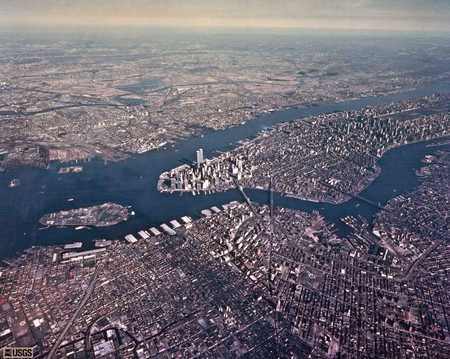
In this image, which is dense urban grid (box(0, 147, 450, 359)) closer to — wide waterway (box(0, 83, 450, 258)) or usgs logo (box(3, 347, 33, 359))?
usgs logo (box(3, 347, 33, 359))

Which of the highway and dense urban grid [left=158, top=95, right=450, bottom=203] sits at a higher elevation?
the highway

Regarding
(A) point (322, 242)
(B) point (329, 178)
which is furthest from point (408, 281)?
(B) point (329, 178)

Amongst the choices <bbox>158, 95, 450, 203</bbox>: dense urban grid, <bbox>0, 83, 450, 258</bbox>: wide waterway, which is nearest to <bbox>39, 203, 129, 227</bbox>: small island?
<bbox>0, 83, 450, 258</bbox>: wide waterway

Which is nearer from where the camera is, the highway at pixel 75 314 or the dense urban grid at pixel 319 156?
the highway at pixel 75 314

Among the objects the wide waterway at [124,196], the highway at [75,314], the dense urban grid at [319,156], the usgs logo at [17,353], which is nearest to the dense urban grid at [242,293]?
the highway at [75,314]

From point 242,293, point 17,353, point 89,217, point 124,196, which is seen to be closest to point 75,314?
point 17,353

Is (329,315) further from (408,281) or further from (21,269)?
(21,269)

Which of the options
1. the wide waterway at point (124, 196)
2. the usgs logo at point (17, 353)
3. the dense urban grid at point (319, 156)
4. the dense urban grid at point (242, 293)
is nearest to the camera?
the usgs logo at point (17, 353)

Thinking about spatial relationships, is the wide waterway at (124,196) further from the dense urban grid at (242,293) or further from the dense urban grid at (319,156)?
the dense urban grid at (242,293)
